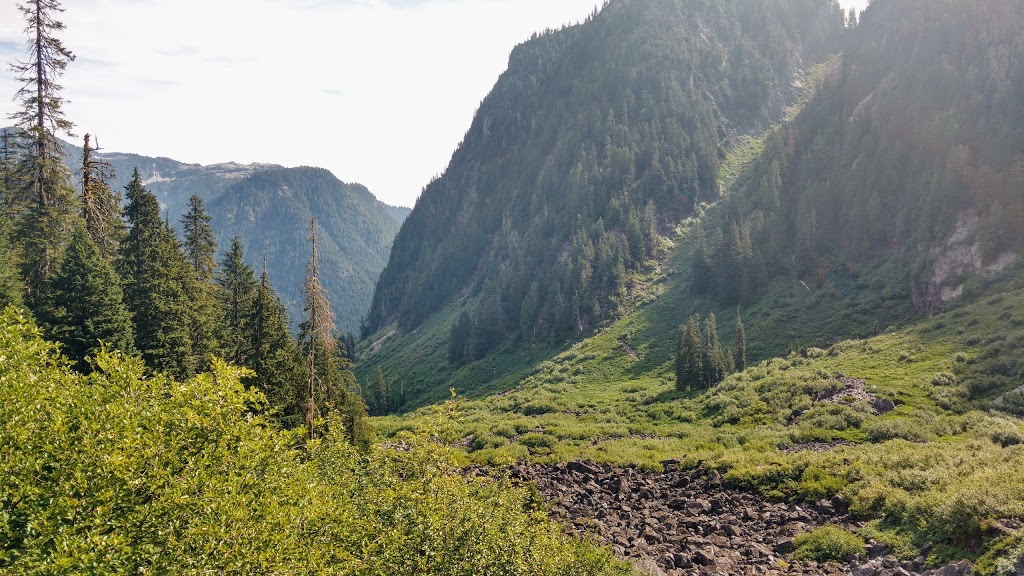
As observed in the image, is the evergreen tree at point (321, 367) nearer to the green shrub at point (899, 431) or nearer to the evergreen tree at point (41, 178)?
the evergreen tree at point (41, 178)

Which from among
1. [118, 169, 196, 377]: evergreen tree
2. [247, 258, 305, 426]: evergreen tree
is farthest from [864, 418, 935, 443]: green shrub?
[118, 169, 196, 377]: evergreen tree

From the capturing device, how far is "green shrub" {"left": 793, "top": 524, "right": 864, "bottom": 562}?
32.0m

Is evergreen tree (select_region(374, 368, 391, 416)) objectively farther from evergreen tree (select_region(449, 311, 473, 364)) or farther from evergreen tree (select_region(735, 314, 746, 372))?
evergreen tree (select_region(735, 314, 746, 372))

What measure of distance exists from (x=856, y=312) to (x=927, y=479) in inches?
2412

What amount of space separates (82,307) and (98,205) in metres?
15.7

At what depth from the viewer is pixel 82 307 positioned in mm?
36438

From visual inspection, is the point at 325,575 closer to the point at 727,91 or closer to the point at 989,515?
the point at 989,515

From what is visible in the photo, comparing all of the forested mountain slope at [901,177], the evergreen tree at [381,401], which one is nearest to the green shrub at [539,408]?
the evergreen tree at [381,401]

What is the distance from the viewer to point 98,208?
150 feet

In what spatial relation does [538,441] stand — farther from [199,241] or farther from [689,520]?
[199,241]

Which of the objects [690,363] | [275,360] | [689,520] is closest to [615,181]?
[690,363]

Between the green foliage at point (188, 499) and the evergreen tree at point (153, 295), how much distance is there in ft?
79.9

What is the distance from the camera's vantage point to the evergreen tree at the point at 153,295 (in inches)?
1628

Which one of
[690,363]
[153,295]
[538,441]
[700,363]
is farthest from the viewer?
[690,363]
